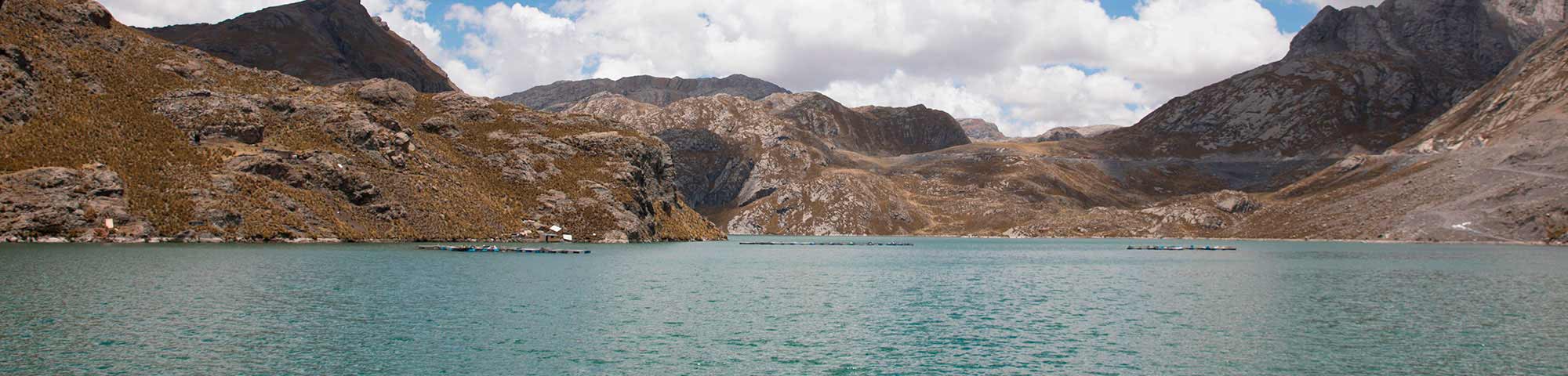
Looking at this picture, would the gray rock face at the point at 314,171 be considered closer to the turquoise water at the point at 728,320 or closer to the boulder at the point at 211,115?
the boulder at the point at 211,115

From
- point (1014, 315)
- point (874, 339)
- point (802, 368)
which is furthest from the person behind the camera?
point (1014, 315)

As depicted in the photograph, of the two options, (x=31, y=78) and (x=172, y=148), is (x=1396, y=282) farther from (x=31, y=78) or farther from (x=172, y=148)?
(x=31, y=78)

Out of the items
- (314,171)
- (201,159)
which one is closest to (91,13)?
(201,159)

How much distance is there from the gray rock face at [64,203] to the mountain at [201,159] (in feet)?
0.54

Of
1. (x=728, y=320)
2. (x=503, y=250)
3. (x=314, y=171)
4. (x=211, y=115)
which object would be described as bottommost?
(x=728, y=320)

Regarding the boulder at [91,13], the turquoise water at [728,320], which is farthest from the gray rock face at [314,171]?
the boulder at [91,13]

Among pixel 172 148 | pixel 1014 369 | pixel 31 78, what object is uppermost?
pixel 31 78

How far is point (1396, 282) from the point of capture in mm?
99625

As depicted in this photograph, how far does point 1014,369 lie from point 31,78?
523ft

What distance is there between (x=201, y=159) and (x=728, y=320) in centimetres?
12242

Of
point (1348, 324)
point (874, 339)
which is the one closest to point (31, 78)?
point (874, 339)

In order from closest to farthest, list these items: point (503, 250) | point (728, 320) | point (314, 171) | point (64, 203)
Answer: point (728, 320) < point (64, 203) < point (503, 250) < point (314, 171)

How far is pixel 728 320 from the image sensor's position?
64312 mm

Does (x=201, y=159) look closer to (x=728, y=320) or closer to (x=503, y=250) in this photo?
(x=503, y=250)
